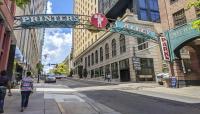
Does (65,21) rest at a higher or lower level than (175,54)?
higher

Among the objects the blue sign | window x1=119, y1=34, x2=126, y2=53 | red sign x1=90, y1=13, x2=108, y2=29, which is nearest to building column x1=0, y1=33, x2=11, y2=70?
red sign x1=90, y1=13, x2=108, y2=29

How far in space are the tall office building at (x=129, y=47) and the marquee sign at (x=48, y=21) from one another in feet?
22.8

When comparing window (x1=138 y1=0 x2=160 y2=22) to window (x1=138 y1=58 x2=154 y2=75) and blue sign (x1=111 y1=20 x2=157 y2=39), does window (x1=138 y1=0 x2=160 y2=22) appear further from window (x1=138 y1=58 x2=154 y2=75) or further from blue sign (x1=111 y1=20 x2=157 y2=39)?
blue sign (x1=111 y1=20 x2=157 y2=39)

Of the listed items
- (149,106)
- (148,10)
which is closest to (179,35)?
(149,106)

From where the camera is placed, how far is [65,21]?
25141 mm

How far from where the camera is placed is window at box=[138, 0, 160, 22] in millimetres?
42844

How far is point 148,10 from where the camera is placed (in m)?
44.7

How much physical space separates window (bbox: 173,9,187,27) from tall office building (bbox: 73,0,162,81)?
5273 mm

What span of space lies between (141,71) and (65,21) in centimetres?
1820

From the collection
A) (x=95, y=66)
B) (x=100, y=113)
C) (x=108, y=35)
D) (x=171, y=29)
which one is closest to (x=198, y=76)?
(x=171, y=29)

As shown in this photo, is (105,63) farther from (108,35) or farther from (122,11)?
(122,11)

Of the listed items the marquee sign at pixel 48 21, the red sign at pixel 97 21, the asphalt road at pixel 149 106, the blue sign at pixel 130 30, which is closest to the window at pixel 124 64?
the blue sign at pixel 130 30

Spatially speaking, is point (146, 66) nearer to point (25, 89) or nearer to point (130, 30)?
point (130, 30)

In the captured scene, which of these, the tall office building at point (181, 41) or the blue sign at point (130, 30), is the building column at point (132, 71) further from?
the tall office building at point (181, 41)
